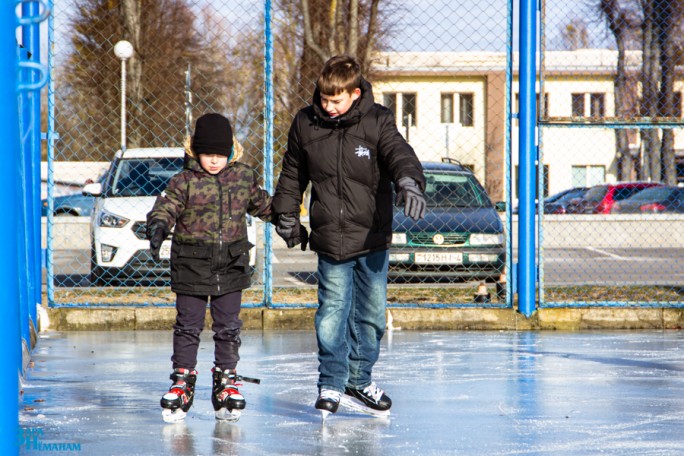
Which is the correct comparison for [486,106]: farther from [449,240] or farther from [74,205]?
[74,205]

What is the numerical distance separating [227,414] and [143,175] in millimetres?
6723

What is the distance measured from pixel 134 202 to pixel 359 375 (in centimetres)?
632

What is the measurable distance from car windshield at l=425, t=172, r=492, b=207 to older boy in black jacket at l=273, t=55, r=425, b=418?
6698 mm

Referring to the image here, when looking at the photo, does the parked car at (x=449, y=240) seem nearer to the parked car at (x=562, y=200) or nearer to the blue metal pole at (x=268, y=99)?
the blue metal pole at (x=268, y=99)

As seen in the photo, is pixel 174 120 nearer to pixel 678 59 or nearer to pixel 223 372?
pixel 678 59

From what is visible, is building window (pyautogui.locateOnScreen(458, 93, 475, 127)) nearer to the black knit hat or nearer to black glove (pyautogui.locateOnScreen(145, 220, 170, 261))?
the black knit hat

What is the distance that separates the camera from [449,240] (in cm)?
1113

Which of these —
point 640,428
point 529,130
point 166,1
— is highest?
point 166,1

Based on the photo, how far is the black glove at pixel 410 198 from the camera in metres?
4.79

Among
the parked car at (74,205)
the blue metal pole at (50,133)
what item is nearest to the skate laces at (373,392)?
the blue metal pole at (50,133)

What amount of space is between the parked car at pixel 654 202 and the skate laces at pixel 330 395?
22000 mm

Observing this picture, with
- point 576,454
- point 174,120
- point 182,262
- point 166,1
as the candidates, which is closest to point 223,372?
point 182,262

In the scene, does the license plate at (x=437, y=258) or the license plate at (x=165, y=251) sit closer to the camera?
the license plate at (x=165, y=251)

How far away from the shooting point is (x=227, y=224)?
5.30m
